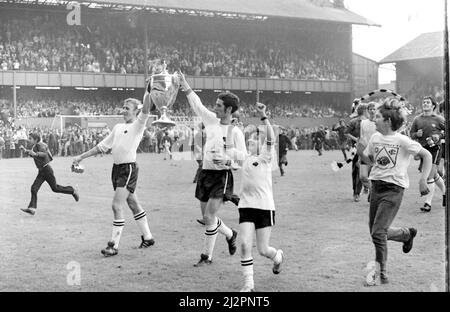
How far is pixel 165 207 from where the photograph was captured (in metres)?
10.9

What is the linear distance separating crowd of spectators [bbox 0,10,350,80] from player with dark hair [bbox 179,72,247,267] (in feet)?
37.3

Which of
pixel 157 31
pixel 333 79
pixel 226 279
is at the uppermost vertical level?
pixel 157 31

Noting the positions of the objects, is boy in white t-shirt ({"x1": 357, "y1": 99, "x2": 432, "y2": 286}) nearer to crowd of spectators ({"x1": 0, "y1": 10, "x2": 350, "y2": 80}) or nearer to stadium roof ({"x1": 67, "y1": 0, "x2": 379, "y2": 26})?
stadium roof ({"x1": 67, "y1": 0, "x2": 379, "y2": 26})

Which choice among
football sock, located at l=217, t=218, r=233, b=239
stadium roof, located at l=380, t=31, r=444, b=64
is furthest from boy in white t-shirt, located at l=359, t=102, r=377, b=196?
stadium roof, located at l=380, t=31, r=444, b=64

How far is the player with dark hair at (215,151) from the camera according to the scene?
583 cm

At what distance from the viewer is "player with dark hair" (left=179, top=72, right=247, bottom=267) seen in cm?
583

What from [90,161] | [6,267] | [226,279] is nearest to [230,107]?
[226,279]

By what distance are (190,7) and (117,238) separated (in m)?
7.86

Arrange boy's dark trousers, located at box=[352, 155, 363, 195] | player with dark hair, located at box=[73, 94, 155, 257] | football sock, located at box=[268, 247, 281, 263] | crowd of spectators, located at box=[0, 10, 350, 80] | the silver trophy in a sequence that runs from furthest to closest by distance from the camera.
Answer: crowd of spectators, located at box=[0, 10, 350, 80] < boy's dark trousers, located at box=[352, 155, 363, 195] < the silver trophy < player with dark hair, located at box=[73, 94, 155, 257] < football sock, located at box=[268, 247, 281, 263]

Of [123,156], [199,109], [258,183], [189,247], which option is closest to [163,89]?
[123,156]

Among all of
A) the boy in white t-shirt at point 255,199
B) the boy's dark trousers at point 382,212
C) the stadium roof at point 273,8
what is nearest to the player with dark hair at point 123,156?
the boy in white t-shirt at point 255,199

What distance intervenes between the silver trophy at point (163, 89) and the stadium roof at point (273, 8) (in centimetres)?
351

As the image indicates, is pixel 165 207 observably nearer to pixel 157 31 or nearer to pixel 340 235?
pixel 340 235

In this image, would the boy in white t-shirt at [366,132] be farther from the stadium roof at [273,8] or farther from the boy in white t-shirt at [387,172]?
the boy in white t-shirt at [387,172]
